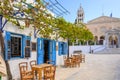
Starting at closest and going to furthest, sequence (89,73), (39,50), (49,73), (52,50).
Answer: (49,73) → (89,73) → (39,50) → (52,50)

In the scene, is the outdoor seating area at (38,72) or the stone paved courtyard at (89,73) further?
the stone paved courtyard at (89,73)

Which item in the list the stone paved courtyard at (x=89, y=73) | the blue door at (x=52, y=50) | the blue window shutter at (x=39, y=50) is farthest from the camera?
the blue door at (x=52, y=50)

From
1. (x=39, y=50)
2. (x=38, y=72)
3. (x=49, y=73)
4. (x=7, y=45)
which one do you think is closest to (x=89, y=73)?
(x=39, y=50)

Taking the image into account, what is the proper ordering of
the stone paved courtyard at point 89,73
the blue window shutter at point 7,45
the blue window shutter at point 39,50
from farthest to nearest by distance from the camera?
the blue window shutter at point 39,50, the stone paved courtyard at point 89,73, the blue window shutter at point 7,45

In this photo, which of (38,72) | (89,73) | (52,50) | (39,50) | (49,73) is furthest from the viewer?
(52,50)

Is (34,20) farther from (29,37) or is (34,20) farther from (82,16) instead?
(82,16)

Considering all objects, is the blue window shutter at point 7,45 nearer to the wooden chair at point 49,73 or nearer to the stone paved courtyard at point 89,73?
the wooden chair at point 49,73

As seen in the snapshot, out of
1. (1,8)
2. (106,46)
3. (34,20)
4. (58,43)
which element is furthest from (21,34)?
(106,46)

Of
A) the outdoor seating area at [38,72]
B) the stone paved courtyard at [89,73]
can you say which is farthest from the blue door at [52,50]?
the outdoor seating area at [38,72]

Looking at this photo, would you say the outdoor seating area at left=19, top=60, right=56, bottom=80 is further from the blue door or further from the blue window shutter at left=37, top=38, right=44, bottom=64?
the blue door

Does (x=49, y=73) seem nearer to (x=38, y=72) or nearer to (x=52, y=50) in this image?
(x=38, y=72)

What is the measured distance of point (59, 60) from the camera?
1659 centimetres

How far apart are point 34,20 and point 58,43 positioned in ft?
28.5

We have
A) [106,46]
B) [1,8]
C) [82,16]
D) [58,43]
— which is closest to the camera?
[1,8]
